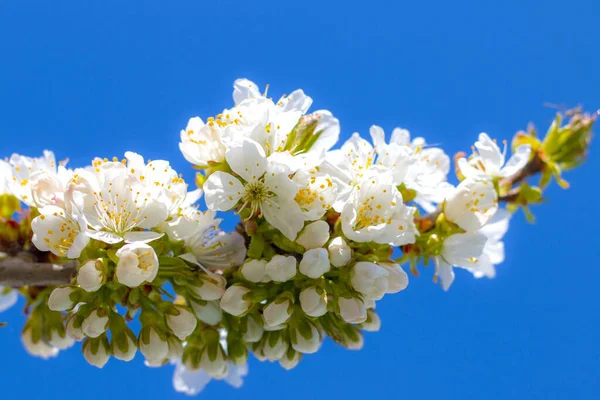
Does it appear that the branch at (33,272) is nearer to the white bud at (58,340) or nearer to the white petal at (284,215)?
the white bud at (58,340)

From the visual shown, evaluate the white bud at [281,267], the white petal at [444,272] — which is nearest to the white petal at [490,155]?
the white petal at [444,272]

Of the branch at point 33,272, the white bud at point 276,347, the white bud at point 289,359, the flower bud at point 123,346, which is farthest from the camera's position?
the white bud at point 289,359

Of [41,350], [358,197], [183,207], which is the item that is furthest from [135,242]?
[41,350]

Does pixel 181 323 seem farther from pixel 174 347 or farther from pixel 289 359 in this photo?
pixel 289 359

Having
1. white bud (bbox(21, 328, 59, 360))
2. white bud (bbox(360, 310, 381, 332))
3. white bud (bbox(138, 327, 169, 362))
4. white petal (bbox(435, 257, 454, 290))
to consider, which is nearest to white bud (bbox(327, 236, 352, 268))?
white bud (bbox(360, 310, 381, 332))

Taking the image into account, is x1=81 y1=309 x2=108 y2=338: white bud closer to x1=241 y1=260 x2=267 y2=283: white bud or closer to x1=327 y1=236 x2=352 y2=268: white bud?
x1=241 y1=260 x2=267 y2=283: white bud

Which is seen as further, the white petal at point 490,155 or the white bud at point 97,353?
the white petal at point 490,155
